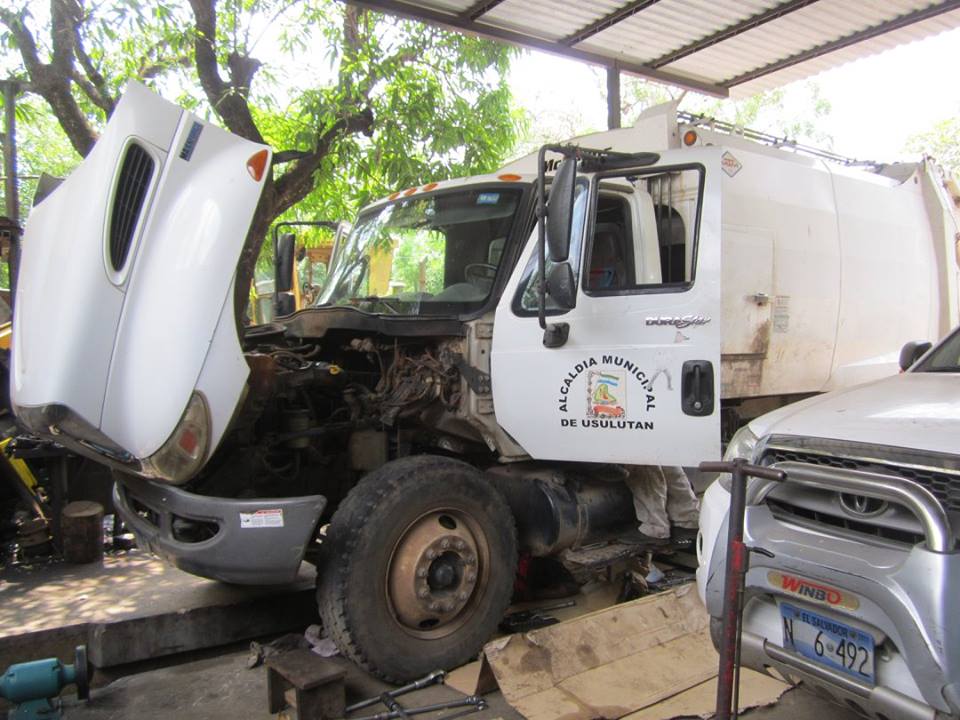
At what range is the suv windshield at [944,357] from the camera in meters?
3.45

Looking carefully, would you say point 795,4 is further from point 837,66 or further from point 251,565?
point 251,565

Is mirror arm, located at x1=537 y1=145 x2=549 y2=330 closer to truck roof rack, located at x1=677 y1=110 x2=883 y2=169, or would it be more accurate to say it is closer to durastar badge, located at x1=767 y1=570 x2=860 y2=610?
truck roof rack, located at x1=677 y1=110 x2=883 y2=169

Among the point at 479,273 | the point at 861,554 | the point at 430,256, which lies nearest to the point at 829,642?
the point at 861,554

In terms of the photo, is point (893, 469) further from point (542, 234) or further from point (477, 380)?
point (477, 380)

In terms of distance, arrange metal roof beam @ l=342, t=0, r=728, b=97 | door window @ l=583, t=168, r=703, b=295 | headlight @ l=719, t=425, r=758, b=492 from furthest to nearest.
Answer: metal roof beam @ l=342, t=0, r=728, b=97
door window @ l=583, t=168, r=703, b=295
headlight @ l=719, t=425, r=758, b=492

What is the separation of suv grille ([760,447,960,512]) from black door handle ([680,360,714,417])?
107 centimetres

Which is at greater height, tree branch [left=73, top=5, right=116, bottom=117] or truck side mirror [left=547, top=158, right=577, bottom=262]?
tree branch [left=73, top=5, right=116, bottom=117]

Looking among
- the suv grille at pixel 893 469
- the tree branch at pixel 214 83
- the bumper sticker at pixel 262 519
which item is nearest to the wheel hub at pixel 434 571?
the bumper sticker at pixel 262 519

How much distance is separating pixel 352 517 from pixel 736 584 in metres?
2.07

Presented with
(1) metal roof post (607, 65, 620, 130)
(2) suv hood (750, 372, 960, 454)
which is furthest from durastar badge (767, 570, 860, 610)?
(1) metal roof post (607, 65, 620, 130)

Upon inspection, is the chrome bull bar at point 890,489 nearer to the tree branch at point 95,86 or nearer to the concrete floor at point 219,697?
the concrete floor at point 219,697

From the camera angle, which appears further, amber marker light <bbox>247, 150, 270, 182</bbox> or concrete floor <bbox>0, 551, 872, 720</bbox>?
concrete floor <bbox>0, 551, 872, 720</bbox>

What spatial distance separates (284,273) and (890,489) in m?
4.29

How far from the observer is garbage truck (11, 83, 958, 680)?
345 centimetres
